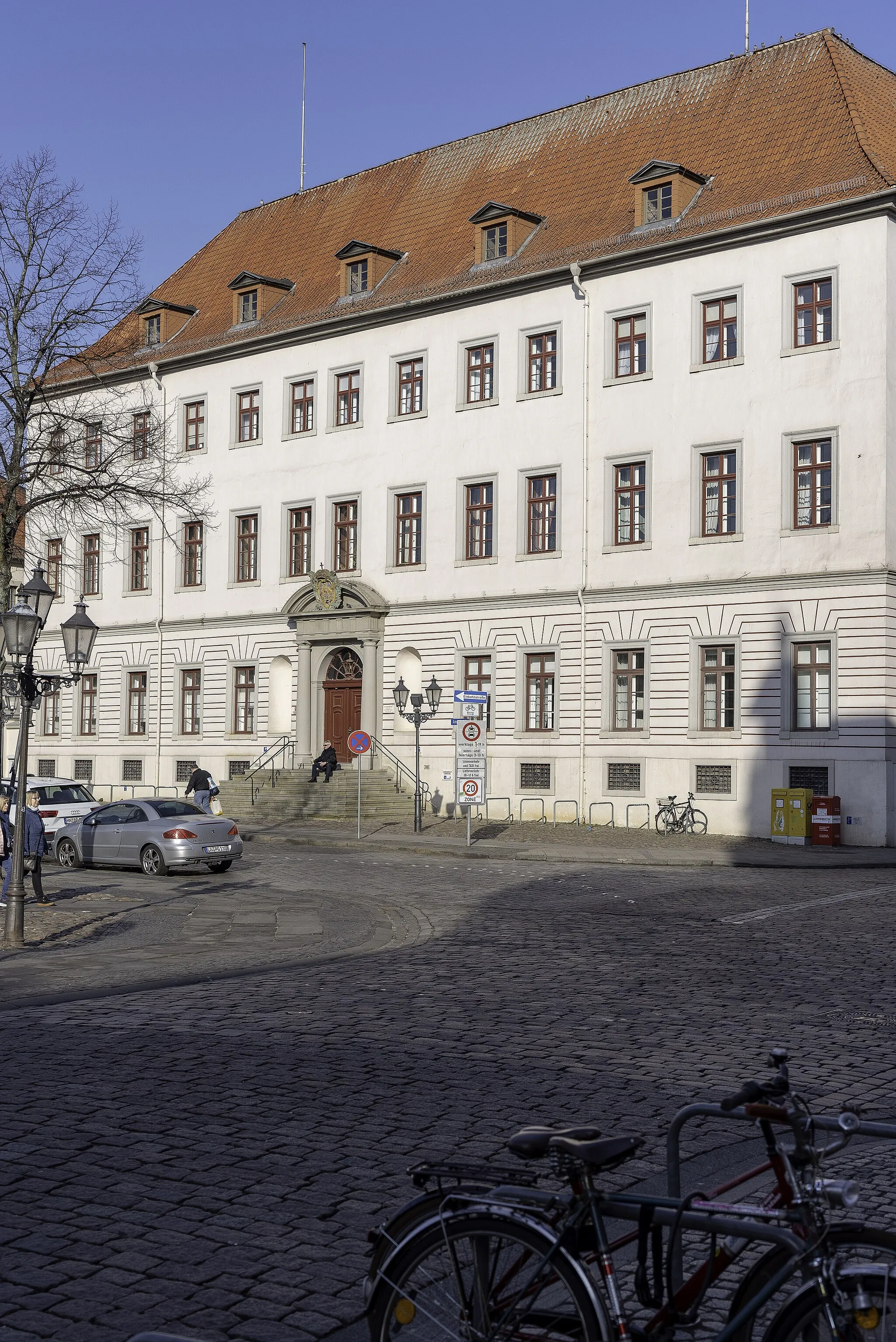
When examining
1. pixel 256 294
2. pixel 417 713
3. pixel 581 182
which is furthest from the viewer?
pixel 256 294

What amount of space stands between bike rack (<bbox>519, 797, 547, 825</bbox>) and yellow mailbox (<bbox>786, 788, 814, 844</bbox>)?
7.07 metres

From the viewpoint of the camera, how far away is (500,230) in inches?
1613

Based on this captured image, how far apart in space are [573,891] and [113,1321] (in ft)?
57.0

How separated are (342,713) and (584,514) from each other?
9.98 m

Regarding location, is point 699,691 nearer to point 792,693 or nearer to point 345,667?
point 792,693

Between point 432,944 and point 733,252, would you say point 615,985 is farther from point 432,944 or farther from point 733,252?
point 733,252

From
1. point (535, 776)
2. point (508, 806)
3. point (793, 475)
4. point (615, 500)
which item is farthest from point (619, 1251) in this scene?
point (508, 806)

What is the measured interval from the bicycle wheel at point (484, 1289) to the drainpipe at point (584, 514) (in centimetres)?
3344

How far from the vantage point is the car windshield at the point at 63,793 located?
29969mm

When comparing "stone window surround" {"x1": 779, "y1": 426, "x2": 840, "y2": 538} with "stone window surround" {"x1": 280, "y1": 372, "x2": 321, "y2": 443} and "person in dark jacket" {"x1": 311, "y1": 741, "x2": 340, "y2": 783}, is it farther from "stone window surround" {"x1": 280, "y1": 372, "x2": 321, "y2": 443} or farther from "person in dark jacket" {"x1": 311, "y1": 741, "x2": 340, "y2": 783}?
"stone window surround" {"x1": 280, "y1": 372, "x2": 321, "y2": 443}

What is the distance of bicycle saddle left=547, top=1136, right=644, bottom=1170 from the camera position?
11.8 ft

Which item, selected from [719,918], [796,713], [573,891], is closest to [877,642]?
[796,713]

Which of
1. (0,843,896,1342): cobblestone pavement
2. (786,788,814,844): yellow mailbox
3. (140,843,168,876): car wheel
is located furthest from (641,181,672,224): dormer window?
(0,843,896,1342): cobblestone pavement

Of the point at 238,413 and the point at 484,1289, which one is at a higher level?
the point at 238,413
